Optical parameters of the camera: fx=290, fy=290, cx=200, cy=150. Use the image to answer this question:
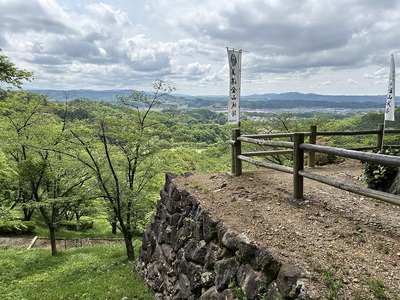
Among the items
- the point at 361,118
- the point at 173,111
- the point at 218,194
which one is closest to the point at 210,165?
the point at 173,111

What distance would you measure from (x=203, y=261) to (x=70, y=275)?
7528 millimetres

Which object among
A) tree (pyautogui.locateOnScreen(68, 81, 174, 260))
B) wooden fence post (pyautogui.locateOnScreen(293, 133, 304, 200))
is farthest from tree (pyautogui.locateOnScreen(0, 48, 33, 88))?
wooden fence post (pyautogui.locateOnScreen(293, 133, 304, 200))

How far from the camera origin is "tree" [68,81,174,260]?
39.8 feet

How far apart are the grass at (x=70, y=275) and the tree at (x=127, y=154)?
6.20 ft

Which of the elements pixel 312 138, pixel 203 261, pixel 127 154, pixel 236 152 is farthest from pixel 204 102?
pixel 203 261

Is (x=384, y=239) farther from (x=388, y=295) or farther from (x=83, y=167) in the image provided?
(x=83, y=167)

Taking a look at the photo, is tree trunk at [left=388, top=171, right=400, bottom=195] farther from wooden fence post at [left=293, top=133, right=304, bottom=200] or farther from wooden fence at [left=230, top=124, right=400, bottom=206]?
wooden fence post at [left=293, top=133, right=304, bottom=200]

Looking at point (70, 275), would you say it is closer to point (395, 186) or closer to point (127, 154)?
point (127, 154)

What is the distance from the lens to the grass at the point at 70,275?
27.3 ft

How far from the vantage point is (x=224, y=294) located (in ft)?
15.6

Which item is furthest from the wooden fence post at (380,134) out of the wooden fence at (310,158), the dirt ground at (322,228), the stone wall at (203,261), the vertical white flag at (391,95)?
the stone wall at (203,261)

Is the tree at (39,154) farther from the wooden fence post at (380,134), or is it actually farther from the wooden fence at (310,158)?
the wooden fence post at (380,134)

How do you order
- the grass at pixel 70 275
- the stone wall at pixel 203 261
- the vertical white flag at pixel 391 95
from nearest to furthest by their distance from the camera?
the stone wall at pixel 203 261 → the vertical white flag at pixel 391 95 → the grass at pixel 70 275

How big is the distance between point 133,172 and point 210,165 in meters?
10.9
